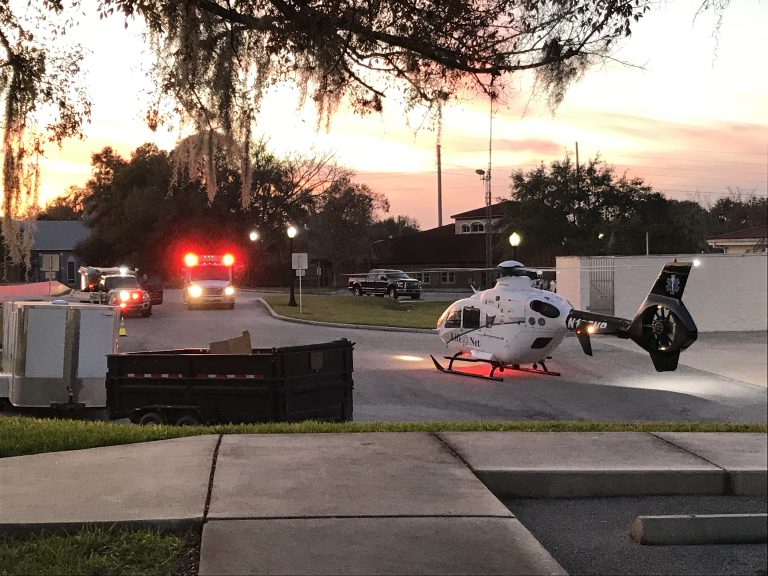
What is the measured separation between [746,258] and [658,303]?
40 cm

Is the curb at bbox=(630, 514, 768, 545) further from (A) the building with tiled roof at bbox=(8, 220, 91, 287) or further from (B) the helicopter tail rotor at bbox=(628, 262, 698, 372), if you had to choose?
(A) the building with tiled roof at bbox=(8, 220, 91, 287)

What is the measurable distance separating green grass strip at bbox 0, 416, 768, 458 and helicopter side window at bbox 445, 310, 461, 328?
150 inches

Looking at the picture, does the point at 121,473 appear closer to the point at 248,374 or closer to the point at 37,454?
the point at 37,454

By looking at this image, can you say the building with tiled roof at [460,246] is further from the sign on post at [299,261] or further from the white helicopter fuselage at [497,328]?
the white helicopter fuselage at [497,328]

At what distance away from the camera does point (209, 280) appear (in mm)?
9797

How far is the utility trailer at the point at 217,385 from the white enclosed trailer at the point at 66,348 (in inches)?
31.6

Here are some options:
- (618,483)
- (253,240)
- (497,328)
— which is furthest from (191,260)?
(618,483)

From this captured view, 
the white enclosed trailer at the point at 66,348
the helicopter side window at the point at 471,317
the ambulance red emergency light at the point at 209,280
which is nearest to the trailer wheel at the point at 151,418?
the white enclosed trailer at the point at 66,348

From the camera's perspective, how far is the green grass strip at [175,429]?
7.28 metres

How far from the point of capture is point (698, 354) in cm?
254

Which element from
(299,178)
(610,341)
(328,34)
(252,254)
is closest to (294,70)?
(328,34)

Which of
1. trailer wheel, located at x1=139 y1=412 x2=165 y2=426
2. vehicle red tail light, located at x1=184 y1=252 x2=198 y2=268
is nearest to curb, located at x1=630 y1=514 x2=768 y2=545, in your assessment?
trailer wheel, located at x1=139 y1=412 x2=165 y2=426

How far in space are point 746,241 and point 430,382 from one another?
1093 centimetres

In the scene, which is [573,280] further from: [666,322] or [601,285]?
[666,322]
